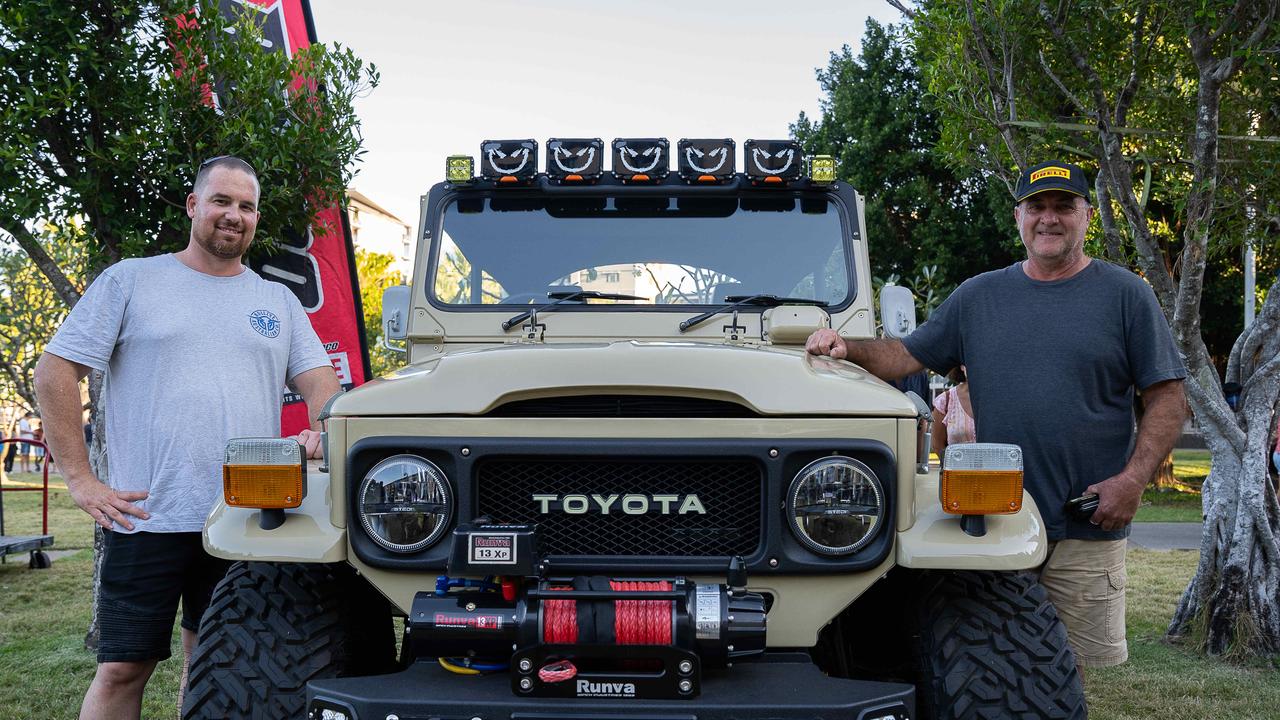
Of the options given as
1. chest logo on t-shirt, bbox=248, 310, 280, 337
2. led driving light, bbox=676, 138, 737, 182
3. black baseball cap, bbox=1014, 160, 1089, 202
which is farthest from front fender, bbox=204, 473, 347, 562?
black baseball cap, bbox=1014, 160, 1089, 202

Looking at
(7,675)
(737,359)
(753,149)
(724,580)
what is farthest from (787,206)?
(7,675)

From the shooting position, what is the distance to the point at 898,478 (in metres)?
2.54

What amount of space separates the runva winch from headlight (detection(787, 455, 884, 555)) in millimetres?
212

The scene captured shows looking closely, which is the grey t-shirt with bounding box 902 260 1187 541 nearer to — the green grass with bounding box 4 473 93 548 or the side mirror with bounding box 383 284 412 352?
the side mirror with bounding box 383 284 412 352

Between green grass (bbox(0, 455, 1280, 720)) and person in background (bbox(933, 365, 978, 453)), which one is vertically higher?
person in background (bbox(933, 365, 978, 453))

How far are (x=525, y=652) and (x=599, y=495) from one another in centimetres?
42

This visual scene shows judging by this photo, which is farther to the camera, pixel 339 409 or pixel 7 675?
pixel 7 675

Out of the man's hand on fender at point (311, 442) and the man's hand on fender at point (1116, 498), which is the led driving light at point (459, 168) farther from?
the man's hand on fender at point (1116, 498)

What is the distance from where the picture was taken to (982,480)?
250cm

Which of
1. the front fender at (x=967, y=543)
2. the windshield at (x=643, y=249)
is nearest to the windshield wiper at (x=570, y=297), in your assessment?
the windshield at (x=643, y=249)

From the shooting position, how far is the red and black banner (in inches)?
286

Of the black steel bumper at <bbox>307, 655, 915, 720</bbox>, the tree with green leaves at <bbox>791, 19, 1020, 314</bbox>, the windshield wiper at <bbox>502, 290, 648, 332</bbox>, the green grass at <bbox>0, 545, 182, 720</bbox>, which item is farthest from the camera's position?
the tree with green leaves at <bbox>791, 19, 1020, 314</bbox>

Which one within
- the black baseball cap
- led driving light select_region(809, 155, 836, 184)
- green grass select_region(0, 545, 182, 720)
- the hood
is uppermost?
led driving light select_region(809, 155, 836, 184)

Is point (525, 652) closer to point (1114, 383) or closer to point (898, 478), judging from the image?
point (898, 478)
